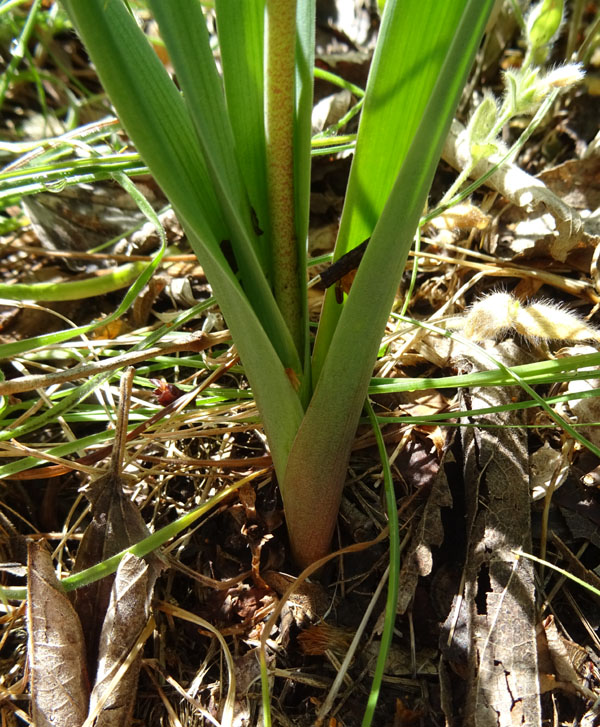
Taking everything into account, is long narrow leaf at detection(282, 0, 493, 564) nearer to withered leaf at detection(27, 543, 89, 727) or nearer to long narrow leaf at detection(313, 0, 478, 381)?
long narrow leaf at detection(313, 0, 478, 381)

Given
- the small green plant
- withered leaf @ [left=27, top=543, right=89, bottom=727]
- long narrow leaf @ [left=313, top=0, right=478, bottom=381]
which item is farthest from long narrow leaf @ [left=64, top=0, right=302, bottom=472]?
withered leaf @ [left=27, top=543, right=89, bottom=727]

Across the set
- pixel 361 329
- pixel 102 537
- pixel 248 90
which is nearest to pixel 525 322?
pixel 361 329

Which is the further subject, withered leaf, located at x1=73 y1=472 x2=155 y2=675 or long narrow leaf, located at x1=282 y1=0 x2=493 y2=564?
withered leaf, located at x1=73 y1=472 x2=155 y2=675

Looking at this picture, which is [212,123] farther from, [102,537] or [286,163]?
[102,537]

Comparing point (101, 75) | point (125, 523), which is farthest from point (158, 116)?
point (125, 523)

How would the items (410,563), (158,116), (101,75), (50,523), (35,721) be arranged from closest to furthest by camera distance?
(101,75), (158,116), (35,721), (410,563), (50,523)

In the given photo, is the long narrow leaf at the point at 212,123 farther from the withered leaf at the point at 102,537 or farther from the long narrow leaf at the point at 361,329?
the withered leaf at the point at 102,537

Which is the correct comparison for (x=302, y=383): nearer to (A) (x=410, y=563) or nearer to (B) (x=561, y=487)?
(A) (x=410, y=563)
